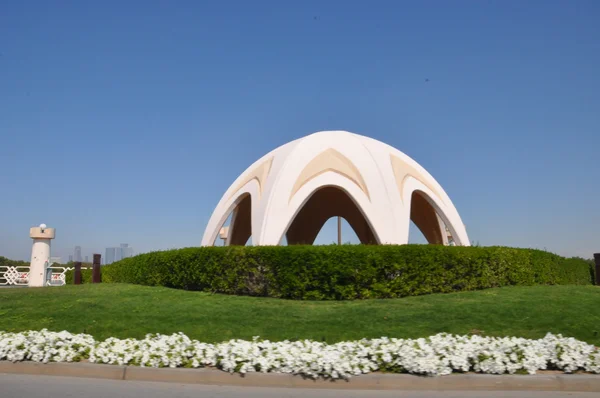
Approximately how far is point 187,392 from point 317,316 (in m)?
4.34

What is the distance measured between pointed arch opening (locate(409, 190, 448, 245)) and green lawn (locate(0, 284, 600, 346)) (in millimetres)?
9564

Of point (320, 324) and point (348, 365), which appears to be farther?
point (320, 324)

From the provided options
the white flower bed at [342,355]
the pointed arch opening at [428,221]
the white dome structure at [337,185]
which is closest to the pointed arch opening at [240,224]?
the white dome structure at [337,185]

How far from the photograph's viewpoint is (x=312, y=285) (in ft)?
42.9

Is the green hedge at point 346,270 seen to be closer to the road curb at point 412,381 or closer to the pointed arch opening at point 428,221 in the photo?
the road curb at point 412,381

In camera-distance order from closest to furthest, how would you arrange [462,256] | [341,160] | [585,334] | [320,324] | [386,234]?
[585,334] < [320,324] < [462,256] < [386,234] < [341,160]

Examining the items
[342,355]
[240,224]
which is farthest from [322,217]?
[342,355]

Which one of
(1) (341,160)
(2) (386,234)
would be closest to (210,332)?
(2) (386,234)

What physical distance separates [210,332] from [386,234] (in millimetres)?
9146

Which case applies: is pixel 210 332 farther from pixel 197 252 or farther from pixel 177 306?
pixel 197 252

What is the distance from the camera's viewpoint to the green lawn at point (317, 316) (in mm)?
9156

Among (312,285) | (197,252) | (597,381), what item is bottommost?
(597,381)

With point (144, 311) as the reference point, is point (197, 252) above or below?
above

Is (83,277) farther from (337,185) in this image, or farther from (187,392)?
(187,392)
